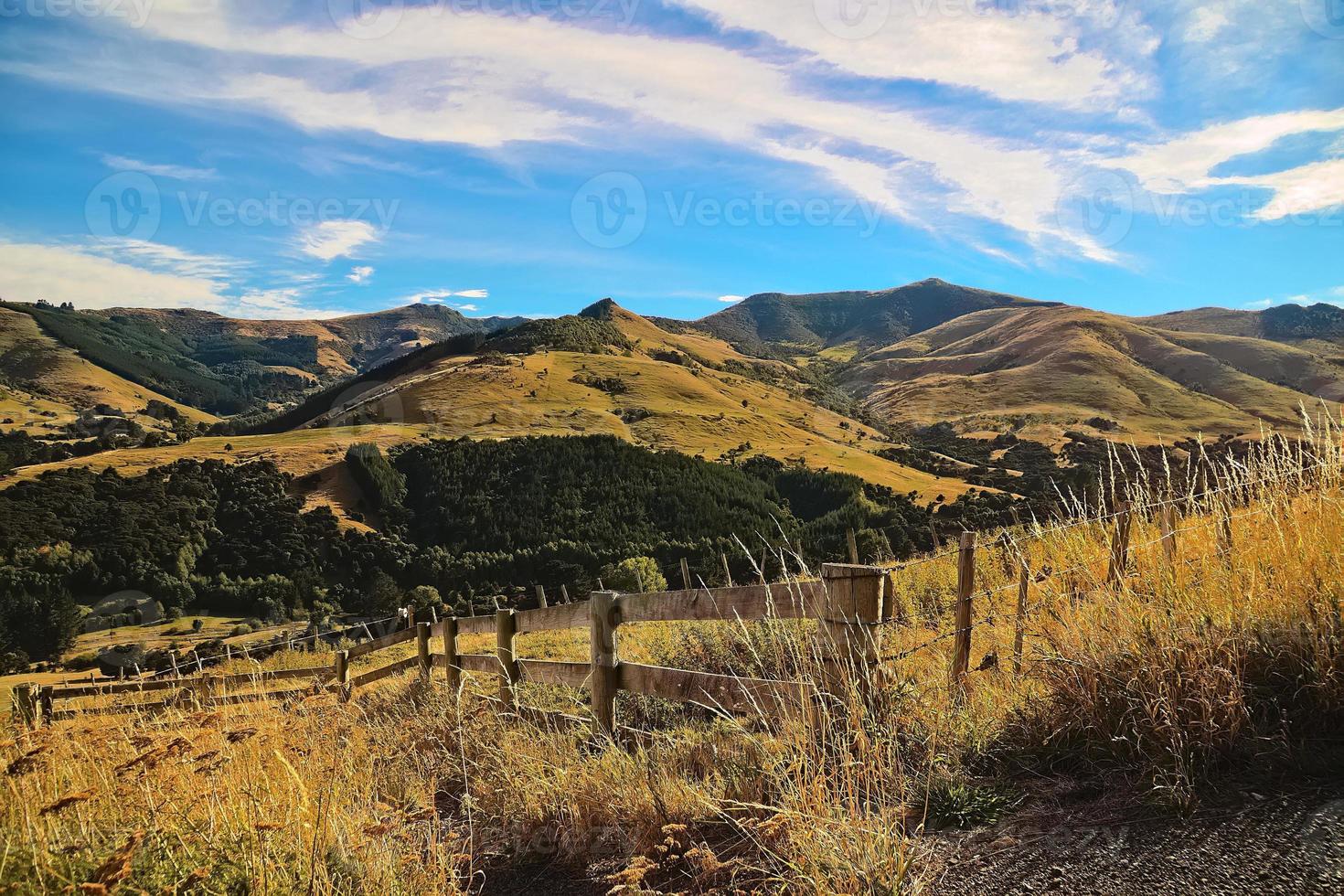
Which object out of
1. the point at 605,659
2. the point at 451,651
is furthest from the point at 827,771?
the point at 451,651

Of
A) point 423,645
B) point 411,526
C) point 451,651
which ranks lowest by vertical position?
point 411,526

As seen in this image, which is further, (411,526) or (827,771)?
(411,526)

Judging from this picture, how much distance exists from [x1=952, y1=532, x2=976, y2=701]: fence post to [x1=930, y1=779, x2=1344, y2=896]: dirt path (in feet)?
4.19

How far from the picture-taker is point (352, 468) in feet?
374

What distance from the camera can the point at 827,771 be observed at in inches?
136

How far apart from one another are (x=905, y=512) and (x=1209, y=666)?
99.8m

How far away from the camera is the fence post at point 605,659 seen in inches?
198

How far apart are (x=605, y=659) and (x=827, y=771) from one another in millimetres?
2009

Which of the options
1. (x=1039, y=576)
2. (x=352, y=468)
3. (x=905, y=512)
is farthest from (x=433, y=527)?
(x=1039, y=576)

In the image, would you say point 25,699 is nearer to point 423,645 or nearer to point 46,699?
point 46,699

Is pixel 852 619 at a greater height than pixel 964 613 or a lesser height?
greater

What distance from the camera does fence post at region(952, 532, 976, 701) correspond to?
5.02m

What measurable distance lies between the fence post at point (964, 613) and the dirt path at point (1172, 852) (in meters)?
1.28

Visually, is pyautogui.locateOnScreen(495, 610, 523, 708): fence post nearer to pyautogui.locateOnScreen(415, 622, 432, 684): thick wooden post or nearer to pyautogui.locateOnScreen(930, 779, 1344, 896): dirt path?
pyautogui.locateOnScreen(415, 622, 432, 684): thick wooden post
